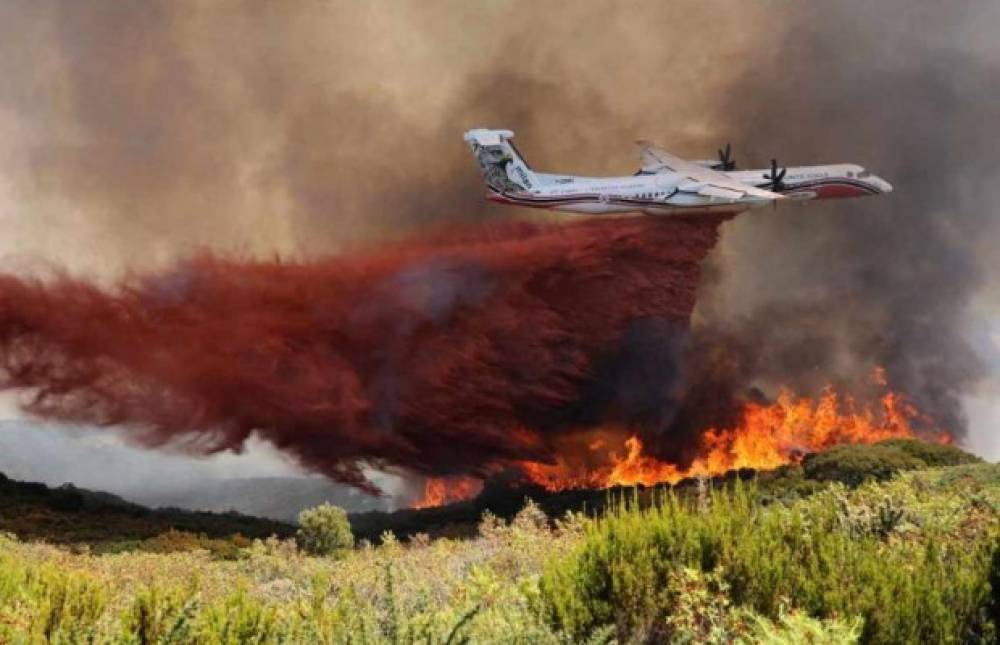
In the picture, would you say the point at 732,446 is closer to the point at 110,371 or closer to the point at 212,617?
the point at 110,371

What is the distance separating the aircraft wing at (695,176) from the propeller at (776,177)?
1292mm

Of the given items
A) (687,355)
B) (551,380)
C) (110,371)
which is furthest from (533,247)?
(110,371)

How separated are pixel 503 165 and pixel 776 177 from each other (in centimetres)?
1483

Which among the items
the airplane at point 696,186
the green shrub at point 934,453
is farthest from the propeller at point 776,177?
the green shrub at point 934,453

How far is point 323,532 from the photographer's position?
37.3 meters

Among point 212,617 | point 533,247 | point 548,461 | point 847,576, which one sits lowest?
point 212,617

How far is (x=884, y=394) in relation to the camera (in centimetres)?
6303

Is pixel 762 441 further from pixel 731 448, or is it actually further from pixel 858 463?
pixel 858 463

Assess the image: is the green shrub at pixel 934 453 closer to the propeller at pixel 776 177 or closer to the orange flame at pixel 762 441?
the orange flame at pixel 762 441

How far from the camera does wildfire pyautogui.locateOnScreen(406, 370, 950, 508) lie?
57.1m

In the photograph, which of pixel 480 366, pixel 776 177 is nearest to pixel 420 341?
pixel 480 366

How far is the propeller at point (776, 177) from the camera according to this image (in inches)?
1916

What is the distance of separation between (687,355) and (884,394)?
557 inches

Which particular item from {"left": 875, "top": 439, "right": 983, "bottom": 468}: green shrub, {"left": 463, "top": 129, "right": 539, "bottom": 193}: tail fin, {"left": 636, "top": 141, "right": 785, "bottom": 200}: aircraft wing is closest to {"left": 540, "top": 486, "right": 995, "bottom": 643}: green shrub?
{"left": 875, "top": 439, "right": 983, "bottom": 468}: green shrub
